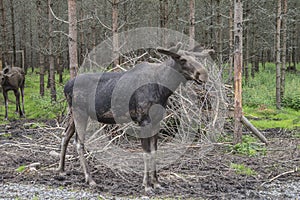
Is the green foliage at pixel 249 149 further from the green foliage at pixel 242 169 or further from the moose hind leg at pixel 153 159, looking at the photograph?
the moose hind leg at pixel 153 159

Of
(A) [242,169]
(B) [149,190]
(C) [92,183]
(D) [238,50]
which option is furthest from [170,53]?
(D) [238,50]

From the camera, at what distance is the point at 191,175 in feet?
22.9

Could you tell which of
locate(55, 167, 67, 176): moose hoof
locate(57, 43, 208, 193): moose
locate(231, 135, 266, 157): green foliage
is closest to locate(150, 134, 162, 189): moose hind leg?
locate(57, 43, 208, 193): moose

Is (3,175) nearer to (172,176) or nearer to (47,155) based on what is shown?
(47,155)

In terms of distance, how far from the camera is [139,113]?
19.8 feet

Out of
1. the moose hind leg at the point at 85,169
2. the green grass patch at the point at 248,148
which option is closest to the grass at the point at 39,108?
the green grass patch at the point at 248,148

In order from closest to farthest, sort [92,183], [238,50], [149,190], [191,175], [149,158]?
[149,190]
[149,158]
[92,183]
[191,175]
[238,50]

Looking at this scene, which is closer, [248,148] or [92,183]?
[92,183]

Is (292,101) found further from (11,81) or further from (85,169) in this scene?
(85,169)

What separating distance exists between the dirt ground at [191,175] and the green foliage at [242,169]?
3.0 inches

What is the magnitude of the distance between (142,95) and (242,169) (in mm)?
2792

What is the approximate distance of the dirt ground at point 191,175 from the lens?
5.99 meters

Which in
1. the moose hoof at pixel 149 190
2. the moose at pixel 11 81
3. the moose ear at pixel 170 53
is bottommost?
the moose hoof at pixel 149 190

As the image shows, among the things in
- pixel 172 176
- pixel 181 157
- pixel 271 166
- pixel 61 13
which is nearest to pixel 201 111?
pixel 181 157
